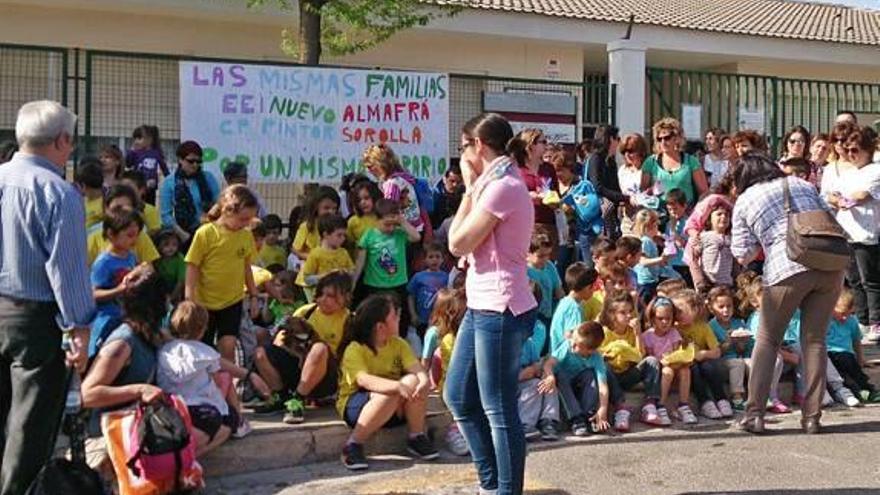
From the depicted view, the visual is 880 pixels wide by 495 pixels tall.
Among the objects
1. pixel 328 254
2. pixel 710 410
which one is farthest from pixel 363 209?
pixel 710 410

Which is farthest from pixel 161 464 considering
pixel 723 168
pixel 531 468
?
pixel 723 168

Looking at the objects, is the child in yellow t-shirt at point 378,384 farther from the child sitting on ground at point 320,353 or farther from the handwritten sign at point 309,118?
the handwritten sign at point 309,118

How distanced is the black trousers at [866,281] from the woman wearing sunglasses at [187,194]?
5352 mm

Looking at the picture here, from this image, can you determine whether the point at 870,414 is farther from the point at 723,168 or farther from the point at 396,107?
the point at 396,107

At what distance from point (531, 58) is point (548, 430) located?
14.7 m

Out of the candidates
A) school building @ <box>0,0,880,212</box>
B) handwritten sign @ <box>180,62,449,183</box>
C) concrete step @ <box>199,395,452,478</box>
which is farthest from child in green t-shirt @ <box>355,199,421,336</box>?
school building @ <box>0,0,880,212</box>

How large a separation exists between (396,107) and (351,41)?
22.2ft

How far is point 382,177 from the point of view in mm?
8398

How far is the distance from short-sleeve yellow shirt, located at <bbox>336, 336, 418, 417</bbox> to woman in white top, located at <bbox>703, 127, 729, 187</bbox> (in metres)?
5.52

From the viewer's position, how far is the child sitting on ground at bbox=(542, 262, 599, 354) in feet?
22.7

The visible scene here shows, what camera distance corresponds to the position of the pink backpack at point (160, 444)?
4.95 metres

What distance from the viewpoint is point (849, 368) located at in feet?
25.3

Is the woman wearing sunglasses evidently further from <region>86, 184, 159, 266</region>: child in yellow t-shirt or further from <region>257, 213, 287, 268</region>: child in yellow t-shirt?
<region>86, 184, 159, 266</region>: child in yellow t-shirt

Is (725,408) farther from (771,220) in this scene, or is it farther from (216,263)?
(216,263)
